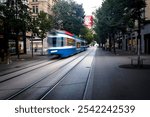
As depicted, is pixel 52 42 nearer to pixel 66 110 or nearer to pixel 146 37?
pixel 146 37

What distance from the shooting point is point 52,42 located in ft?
99.2

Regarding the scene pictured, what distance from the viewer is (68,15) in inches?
2506

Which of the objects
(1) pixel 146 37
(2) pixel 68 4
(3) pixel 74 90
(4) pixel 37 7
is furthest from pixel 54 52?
(4) pixel 37 7

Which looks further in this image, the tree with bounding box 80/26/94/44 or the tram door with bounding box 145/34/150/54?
the tree with bounding box 80/26/94/44

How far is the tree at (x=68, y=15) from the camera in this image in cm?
6325

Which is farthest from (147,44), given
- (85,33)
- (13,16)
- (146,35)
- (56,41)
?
(85,33)

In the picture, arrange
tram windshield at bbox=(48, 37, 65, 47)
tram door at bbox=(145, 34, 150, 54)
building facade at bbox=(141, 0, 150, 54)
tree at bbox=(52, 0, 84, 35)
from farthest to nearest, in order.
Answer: tree at bbox=(52, 0, 84, 35) < tram door at bbox=(145, 34, 150, 54) < building facade at bbox=(141, 0, 150, 54) < tram windshield at bbox=(48, 37, 65, 47)

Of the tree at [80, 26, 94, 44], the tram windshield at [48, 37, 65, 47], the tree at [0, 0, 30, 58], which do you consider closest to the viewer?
the tree at [0, 0, 30, 58]

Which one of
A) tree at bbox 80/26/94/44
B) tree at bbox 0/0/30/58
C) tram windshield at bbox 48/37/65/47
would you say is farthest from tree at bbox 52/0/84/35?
tree at bbox 0/0/30/58

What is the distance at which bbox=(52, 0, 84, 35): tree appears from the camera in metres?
→ 63.3

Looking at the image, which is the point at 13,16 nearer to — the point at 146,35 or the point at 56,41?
the point at 56,41

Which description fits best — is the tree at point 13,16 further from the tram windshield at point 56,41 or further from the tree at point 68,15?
the tree at point 68,15

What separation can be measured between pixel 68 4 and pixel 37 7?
17.7m

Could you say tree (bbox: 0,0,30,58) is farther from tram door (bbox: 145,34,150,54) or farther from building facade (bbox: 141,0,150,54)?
tram door (bbox: 145,34,150,54)
